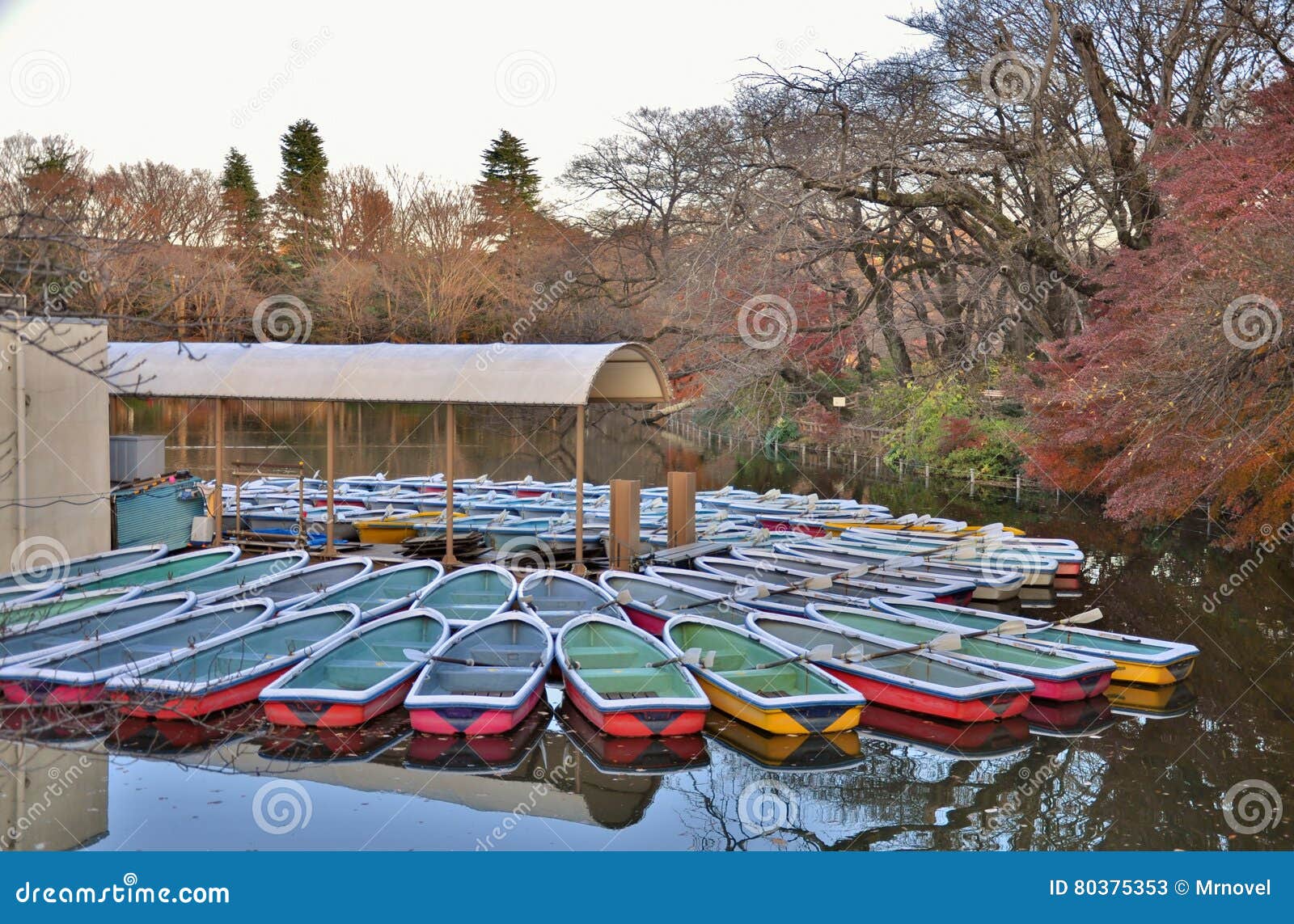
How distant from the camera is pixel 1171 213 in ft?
61.0

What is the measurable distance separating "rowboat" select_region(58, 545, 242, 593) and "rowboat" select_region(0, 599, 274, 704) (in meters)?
1.52

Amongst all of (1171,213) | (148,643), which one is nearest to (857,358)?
(1171,213)

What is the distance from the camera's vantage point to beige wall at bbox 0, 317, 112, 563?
1248 cm

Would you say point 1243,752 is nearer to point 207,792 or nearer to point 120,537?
point 207,792

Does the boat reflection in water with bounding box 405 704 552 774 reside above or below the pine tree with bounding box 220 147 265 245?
below

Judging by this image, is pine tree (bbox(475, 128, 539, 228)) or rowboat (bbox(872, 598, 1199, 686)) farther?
pine tree (bbox(475, 128, 539, 228))

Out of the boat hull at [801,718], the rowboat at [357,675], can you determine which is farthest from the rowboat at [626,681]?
the rowboat at [357,675]

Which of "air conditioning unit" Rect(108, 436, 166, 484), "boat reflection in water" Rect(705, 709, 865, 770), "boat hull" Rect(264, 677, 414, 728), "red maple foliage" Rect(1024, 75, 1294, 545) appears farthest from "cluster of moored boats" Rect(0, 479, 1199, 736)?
"red maple foliage" Rect(1024, 75, 1294, 545)

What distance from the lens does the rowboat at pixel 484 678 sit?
9.06 metres

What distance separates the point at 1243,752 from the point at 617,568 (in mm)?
8082

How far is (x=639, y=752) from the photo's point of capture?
9.09 metres

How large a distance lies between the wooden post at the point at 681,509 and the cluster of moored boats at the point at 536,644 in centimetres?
176

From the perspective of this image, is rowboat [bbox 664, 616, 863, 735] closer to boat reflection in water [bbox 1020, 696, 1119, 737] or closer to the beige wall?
boat reflection in water [bbox 1020, 696, 1119, 737]

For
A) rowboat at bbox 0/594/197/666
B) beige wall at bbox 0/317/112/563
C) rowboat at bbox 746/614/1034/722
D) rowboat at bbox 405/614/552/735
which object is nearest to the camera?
rowboat at bbox 405/614/552/735
